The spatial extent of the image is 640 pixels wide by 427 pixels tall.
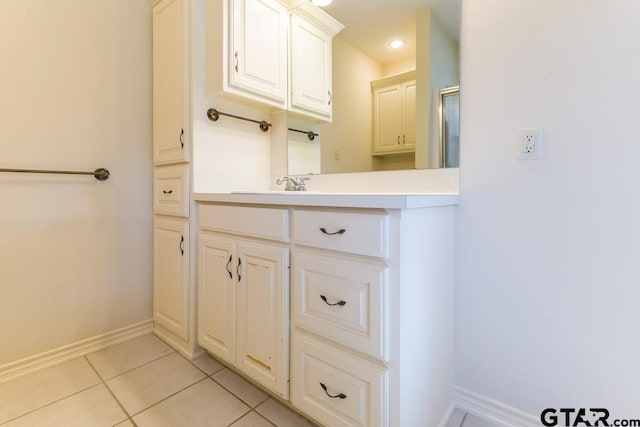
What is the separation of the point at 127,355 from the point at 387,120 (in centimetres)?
188

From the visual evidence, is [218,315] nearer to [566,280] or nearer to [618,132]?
[566,280]

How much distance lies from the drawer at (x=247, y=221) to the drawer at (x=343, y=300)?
0.46 feet

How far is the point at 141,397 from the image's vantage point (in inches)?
50.4

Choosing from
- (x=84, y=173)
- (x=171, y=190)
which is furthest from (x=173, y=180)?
(x=84, y=173)

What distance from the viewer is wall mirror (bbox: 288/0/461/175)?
131 centimetres

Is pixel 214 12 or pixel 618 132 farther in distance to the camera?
pixel 214 12

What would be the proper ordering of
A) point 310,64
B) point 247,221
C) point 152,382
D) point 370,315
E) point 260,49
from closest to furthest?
point 370,315 → point 247,221 → point 152,382 → point 260,49 → point 310,64

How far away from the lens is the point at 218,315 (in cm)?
142

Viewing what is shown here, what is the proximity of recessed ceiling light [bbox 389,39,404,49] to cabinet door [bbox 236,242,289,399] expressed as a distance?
1101mm

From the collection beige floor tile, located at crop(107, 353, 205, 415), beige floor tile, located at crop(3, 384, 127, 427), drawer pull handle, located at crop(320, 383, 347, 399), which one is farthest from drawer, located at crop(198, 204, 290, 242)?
beige floor tile, located at crop(3, 384, 127, 427)

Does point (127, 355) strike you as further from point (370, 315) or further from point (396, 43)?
point (396, 43)

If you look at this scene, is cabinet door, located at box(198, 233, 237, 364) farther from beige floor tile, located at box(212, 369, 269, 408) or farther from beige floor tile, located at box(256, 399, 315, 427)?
beige floor tile, located at box(256, 399, 315, 427)

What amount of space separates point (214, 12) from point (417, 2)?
1.02 meters

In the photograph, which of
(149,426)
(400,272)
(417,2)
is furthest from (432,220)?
(149,426)
